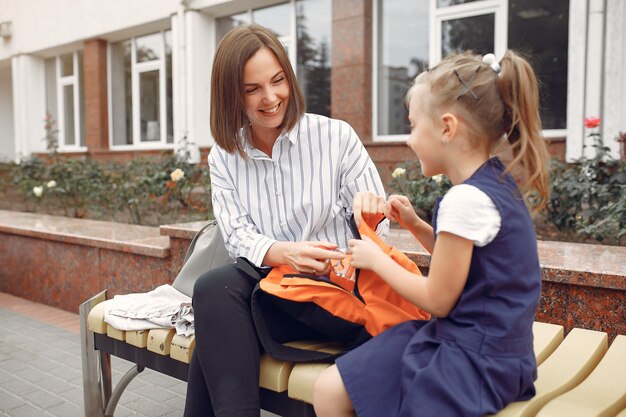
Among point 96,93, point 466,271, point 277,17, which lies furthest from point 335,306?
point 96,93

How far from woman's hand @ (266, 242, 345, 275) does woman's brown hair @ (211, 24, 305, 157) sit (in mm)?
474

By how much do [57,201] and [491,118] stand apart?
23.6 feet

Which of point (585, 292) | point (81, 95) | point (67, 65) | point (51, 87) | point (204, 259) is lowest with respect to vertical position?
point (585, 292)

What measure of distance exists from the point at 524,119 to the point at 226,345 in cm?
107

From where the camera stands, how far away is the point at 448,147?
5.08 ft

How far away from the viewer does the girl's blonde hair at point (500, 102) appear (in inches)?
58.7

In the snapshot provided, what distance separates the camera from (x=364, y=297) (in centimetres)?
180

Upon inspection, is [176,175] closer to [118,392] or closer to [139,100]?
[118,392]

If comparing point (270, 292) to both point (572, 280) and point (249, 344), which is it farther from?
point (572, 280)

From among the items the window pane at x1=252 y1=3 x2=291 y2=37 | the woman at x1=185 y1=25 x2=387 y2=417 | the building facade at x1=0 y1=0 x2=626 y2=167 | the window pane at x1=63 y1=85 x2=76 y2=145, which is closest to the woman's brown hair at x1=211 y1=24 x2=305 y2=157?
the woman at x1=185 y1=25 x2=387 y2=417

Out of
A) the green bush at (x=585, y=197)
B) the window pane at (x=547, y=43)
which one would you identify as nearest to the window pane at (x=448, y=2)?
the window pane at (x=547, y=43)

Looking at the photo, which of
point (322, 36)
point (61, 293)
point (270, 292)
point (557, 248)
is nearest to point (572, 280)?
point (557, 248)

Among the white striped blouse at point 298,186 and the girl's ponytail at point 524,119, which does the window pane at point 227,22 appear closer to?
the white striped blouse at point 298,186

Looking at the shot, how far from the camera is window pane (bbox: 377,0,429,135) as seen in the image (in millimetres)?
7363
